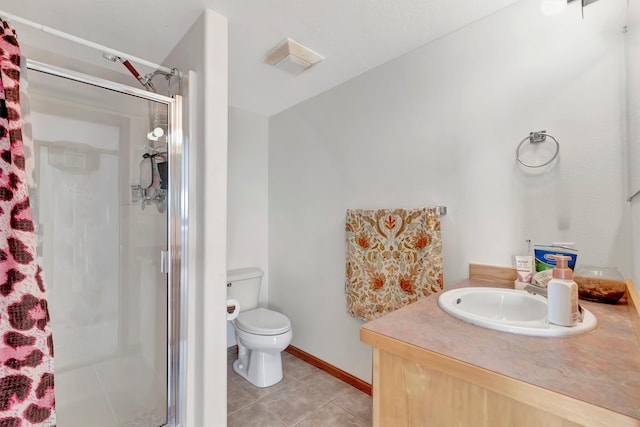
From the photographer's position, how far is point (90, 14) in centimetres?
143

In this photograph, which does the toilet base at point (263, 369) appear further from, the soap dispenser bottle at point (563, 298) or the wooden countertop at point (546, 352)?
the soap dispenser bottle at point (563, 298)

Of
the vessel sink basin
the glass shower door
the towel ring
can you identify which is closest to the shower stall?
the glass shower door

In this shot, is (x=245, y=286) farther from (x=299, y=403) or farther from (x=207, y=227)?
(x=207, y=227)

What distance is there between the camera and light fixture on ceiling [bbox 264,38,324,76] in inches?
66.2

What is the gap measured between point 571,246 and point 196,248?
67.4 inches

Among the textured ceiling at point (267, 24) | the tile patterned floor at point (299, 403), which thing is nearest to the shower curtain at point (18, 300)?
the textured ceiling at point (267, 24)

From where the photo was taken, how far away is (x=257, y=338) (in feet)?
6.38

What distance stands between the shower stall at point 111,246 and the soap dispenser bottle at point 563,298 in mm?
1513

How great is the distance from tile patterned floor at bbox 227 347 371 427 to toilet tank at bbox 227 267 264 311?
0.54 m

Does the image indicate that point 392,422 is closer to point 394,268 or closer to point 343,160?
point 394,268

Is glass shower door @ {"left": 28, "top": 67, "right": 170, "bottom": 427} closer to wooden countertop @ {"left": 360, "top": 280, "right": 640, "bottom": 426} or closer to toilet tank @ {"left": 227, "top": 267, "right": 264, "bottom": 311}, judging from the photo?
toilet tank @ {"left": 227, "top": 267, "right": 264, "bottom": 311}

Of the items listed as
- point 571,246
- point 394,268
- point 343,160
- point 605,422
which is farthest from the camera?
point 343,160

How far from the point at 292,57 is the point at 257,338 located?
1.87 metres

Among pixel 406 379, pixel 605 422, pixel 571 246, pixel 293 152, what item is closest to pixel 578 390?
pixel 605 422
